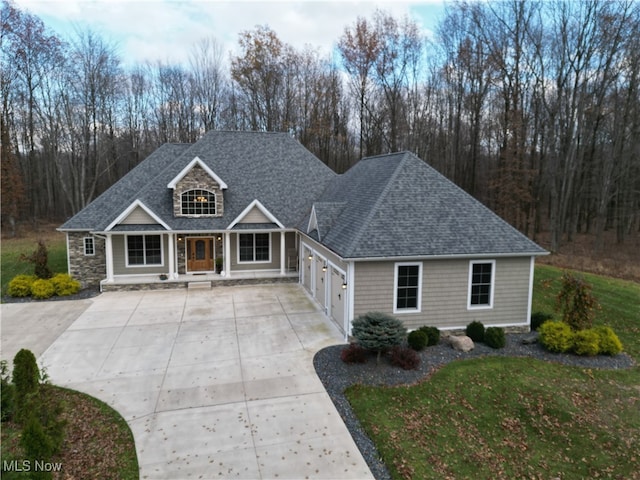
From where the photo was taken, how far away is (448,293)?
12.9 metres

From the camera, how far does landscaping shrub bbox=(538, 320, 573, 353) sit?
1178cm

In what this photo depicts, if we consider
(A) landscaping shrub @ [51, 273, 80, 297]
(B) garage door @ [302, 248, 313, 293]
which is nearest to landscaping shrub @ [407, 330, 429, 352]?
(B) garage door @ [302, 248, 313, 293]

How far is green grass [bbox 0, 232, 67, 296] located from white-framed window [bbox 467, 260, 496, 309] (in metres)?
18.6

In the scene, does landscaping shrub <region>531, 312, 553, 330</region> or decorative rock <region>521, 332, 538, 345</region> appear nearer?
decorative rock <region>521, 332, 538, 345</region>

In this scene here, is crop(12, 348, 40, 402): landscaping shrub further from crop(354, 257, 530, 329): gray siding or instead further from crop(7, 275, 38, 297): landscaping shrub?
crop(7, 275, 38, 297): landscaping shrub

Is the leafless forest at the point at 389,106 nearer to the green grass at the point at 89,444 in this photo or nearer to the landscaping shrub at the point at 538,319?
the landscaping shrub at the point at 538,319

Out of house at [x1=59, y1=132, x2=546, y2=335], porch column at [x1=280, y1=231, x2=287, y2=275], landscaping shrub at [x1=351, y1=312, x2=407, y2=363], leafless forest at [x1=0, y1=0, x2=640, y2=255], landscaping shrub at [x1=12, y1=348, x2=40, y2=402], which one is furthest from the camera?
leafless forest at [x1=0, y1=0, x2=640, y2=255]

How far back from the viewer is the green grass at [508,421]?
287 inches

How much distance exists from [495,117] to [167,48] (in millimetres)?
29040

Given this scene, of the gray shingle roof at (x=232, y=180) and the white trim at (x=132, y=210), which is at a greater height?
the gray shingle roof at (x=232, y=180)

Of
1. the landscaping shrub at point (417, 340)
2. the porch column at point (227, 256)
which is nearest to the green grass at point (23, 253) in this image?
the porch column at point (227, 256)

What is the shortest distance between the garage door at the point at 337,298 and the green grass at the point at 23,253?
1414 centimetres

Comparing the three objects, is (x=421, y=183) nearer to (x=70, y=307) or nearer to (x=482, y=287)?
(x=482, y=287)

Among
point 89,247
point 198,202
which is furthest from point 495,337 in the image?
point 89,247
